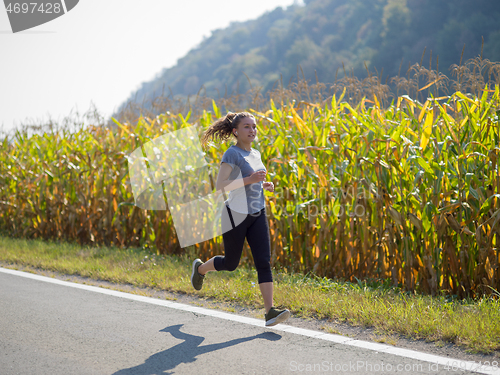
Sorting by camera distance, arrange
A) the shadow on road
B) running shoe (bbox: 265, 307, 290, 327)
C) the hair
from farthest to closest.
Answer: the hair → running shoe (bbox: 265, 307, 290, 327) → the shadow on road

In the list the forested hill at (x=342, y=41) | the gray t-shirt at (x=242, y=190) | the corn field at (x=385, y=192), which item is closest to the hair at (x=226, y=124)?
the gray t-shirt at (x=242, y=190)

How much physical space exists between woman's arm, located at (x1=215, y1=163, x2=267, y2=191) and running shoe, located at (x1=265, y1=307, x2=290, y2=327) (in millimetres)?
1134

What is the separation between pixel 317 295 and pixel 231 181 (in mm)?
1583

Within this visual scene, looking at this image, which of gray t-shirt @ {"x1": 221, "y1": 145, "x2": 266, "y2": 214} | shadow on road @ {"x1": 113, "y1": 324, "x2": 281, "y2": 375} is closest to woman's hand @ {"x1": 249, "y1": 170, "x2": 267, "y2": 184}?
gray t-shirt @ {"x1": 221, "y1": 145, "x2": 266, "y2": 214}

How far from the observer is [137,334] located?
426cm

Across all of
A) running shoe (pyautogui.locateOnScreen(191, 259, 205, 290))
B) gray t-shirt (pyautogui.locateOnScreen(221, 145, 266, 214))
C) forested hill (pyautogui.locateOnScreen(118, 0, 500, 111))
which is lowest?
running shoe (pyautogui.locateOnScreen(191, 259, 205, 290))

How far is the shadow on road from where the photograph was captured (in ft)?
11.5

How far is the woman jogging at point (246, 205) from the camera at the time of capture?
4383 mm

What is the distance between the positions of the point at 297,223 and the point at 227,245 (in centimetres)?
173

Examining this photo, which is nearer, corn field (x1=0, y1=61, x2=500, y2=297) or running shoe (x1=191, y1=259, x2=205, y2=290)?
corn field (x1=0, y1=61, x2=500, y2=297)

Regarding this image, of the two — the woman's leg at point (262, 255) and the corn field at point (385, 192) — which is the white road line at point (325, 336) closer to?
the woman's leg at point (262, 255)

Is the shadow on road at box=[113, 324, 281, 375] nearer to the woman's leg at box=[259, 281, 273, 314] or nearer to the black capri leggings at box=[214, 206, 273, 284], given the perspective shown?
the woman's leg at box=[259, 281, 273, 314]

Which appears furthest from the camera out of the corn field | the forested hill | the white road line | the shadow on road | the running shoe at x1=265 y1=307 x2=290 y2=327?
the forested hill

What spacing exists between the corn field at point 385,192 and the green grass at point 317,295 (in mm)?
333
